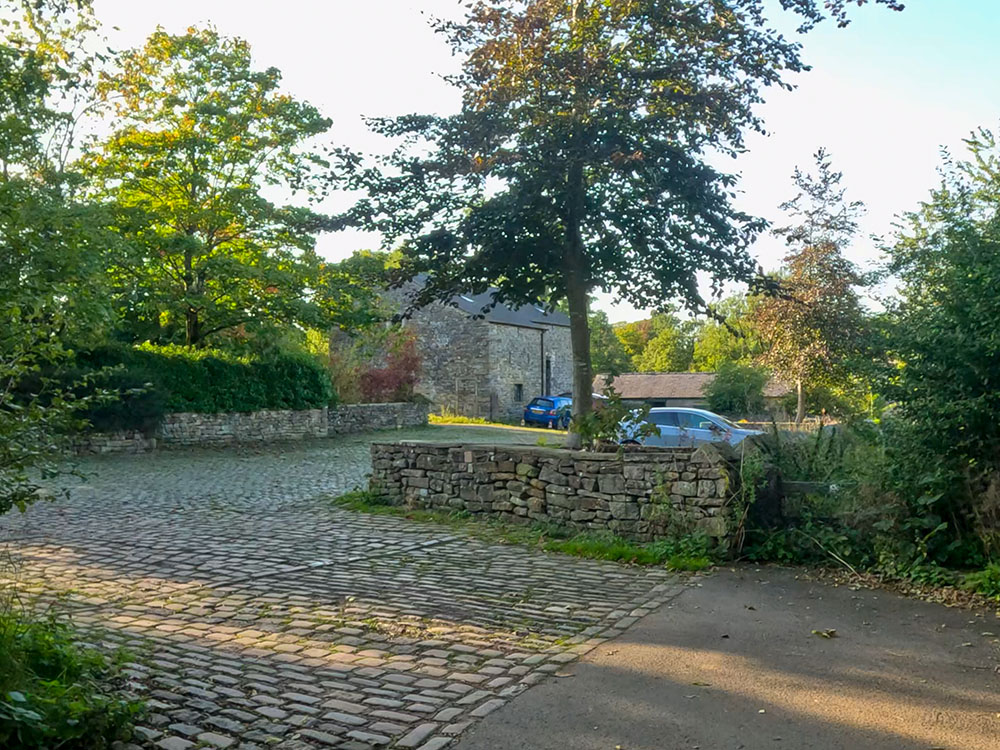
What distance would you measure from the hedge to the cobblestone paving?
10.1 meters

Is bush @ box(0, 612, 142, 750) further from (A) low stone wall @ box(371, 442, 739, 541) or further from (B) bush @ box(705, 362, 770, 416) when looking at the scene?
(B) bush @ box(705, 362, 770, 416)

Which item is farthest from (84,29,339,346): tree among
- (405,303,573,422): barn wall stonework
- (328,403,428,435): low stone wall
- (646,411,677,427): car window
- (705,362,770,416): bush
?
(705,362,770,416): bush

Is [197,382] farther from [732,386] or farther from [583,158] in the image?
[732,386]

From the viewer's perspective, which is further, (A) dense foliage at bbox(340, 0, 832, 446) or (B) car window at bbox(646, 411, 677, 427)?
(B) car window at bbox(646, 411, 677, 427)

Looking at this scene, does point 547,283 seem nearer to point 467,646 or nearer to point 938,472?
point 938,472

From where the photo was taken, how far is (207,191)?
2502 centimetres

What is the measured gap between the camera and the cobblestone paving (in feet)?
14.8

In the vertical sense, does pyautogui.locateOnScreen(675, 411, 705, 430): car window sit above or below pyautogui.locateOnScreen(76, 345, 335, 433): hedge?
below

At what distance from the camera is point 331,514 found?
12.3m

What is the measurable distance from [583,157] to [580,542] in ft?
17.0

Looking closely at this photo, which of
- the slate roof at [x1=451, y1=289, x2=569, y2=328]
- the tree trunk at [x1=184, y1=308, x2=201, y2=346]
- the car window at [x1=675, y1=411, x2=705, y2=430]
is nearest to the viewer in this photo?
the car window at [x1=675, y1=411, x2=705, y2=430]

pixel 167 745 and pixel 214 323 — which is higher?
pixel 214 323

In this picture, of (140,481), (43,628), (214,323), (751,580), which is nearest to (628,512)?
(751,580)

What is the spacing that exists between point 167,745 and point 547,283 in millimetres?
10423
